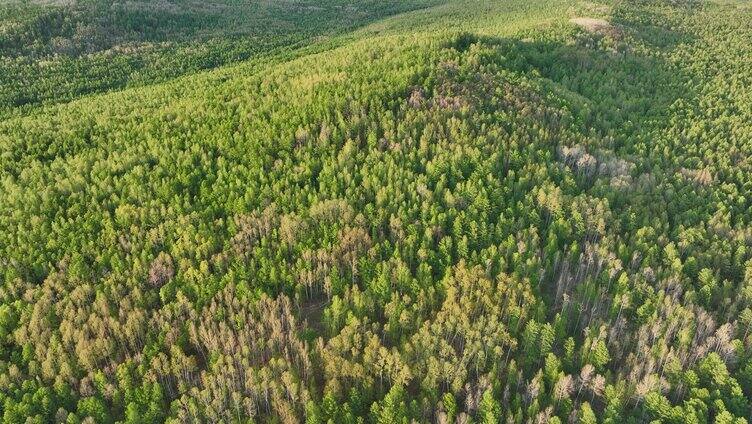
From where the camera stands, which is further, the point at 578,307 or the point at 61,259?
the point at 61,259

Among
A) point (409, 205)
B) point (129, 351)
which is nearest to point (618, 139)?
point (409, 205)

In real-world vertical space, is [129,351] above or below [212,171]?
below

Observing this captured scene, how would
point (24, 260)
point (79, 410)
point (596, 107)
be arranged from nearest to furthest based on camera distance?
1. point (79, 410)
2. point (24, 260)
3. point (596, 107)

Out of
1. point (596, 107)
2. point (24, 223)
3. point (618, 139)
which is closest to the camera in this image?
point (24, 223)

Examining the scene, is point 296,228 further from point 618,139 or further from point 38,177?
point 618,139

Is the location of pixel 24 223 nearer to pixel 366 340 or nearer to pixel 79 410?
pixel 79 410

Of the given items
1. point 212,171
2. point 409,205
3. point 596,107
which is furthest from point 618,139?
point 212,171
